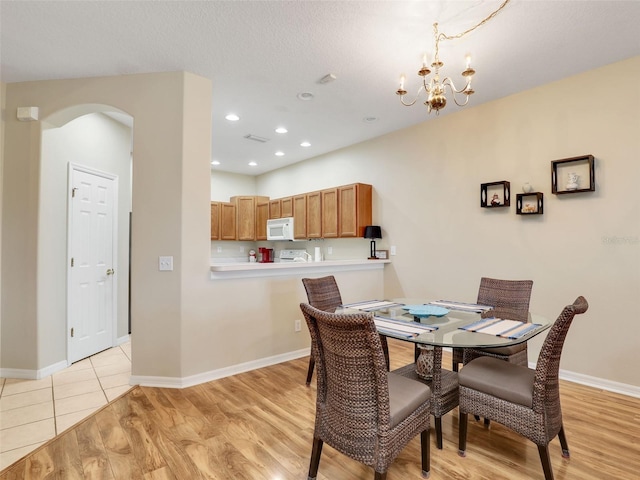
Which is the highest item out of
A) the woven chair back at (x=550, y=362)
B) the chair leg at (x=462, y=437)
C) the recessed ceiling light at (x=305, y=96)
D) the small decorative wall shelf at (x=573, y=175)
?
the recessed ceiling light at (x=305, y=96)

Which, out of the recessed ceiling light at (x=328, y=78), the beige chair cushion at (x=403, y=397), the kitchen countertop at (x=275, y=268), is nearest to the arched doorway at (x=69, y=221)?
the kitchen countertop at (x=275, y=268)

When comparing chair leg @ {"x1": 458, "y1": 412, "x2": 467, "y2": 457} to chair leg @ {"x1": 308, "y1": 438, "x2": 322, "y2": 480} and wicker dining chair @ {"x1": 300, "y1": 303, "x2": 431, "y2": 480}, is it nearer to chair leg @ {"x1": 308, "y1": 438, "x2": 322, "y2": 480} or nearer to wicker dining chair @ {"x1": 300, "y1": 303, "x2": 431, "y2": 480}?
wicker dining chair @ {"x1": 300, "y1": 303, "x2": 431, "y2": 480}

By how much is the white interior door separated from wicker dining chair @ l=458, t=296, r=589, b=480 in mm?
3760

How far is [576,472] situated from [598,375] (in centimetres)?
156

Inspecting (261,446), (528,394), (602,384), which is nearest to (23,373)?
(261,446)

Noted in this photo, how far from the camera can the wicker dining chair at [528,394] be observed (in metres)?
1.65

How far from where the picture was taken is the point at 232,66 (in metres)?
2.91

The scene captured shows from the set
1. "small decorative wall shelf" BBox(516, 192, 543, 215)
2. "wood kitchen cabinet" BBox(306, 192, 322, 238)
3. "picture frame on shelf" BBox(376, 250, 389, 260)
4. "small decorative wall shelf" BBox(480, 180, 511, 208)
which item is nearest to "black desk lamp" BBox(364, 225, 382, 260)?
"picture frame on shelf" BBox(376, 250, 389, 260)

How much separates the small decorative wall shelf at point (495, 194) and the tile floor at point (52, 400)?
394 centimetres

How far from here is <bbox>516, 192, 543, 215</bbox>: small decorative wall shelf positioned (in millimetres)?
3254

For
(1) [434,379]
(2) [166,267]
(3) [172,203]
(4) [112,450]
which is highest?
(3) [172,203]

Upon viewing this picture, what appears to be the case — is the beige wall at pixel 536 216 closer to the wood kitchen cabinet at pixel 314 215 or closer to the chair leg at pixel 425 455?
the wood kitchen cabinet at pixel 314 215

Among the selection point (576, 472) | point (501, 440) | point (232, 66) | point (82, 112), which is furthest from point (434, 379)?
point (82, 112)

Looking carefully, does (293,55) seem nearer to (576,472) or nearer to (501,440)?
(501,440)
